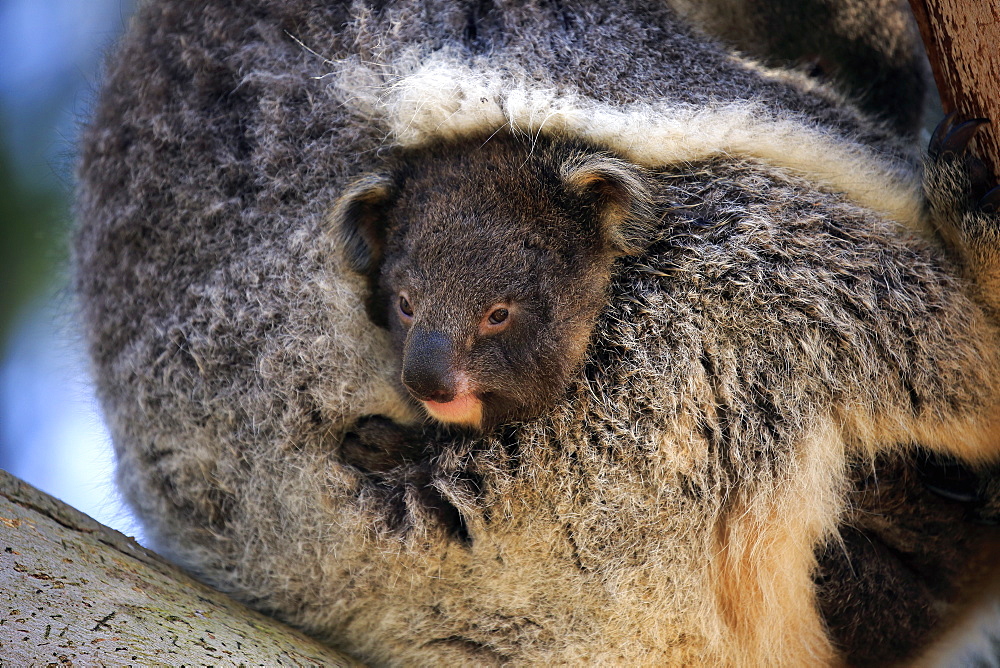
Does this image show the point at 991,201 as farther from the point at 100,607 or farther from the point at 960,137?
the point at 100,607

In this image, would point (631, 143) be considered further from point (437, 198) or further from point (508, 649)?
point (508, 649)

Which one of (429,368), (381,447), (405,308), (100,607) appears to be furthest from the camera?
(381,447)

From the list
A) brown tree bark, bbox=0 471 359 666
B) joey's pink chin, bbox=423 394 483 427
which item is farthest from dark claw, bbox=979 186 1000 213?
brown tree bark, bbox=0 471 359 666

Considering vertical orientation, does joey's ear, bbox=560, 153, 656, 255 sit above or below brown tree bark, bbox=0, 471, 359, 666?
above

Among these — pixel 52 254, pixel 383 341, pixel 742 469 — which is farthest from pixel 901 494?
pixel 52 254

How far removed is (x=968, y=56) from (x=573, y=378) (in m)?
1.17

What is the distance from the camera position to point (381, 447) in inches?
93.3

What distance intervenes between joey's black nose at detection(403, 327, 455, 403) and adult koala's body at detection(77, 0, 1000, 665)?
0.26 meters

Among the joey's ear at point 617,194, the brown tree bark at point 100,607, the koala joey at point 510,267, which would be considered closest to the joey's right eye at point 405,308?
the koala joey at point 510,267

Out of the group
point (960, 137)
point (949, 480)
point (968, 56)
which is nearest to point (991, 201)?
point (960, 137)

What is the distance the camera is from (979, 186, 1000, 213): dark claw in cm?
216

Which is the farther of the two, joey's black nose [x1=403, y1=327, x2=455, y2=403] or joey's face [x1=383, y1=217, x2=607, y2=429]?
joey's face [x1=383, y1=217, x2=607, y2=429]

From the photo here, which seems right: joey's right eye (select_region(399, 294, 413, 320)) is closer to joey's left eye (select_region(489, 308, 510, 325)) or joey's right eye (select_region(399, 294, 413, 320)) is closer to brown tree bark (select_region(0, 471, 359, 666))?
joey's left eye (select_region(489, 308, 510, 325))

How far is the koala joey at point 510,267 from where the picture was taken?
214 centimetres
